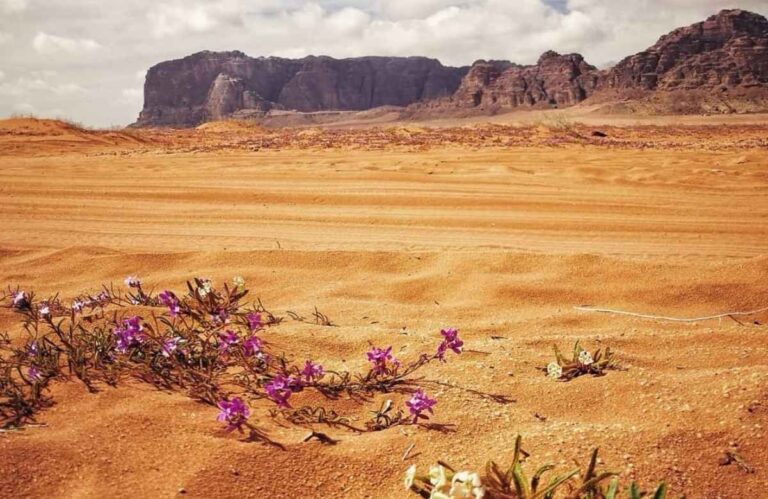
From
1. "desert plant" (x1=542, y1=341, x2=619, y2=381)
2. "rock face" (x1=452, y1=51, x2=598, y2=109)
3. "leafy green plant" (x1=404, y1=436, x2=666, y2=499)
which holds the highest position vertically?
"rock face" (x1=452, y1=51, x2=598, y2=109)

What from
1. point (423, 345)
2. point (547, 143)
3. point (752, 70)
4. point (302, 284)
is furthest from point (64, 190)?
point (752, 70)

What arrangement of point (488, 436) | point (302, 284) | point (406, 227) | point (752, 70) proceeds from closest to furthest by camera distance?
point (488, 436)
point (302, 284)
point (406, 227)
point (752, 70)

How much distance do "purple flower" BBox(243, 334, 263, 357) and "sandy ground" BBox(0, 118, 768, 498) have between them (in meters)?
0.26

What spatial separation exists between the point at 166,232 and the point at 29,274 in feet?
6.36

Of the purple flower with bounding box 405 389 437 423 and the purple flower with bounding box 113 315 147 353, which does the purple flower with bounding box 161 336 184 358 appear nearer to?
the purple flower with bounding box 113 315 147 353

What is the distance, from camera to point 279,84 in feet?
453

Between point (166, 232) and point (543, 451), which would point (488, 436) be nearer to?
point (543, 451)

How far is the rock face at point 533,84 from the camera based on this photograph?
342 ft

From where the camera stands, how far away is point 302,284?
4074 millimetres

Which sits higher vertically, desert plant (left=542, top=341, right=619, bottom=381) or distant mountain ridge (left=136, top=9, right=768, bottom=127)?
distant mountain ridge (left=136, top=9, right=768, bottom=127)

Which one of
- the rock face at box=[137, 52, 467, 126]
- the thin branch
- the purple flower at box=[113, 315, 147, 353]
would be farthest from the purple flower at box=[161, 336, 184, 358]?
the rock face at box=[137, 52, 467, 126]

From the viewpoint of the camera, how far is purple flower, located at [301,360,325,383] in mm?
2111

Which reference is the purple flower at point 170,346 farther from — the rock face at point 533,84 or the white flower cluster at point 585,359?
the rock face at point 533,84

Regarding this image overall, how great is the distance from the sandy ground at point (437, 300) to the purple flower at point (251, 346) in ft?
0.87
